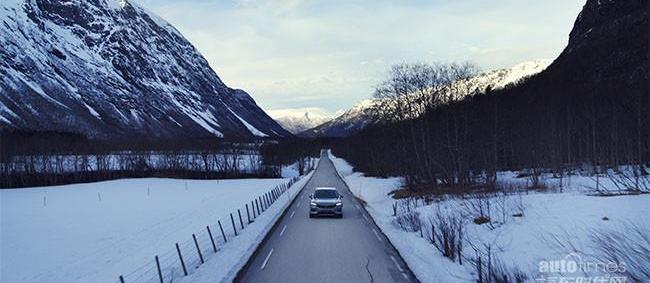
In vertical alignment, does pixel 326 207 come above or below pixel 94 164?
below

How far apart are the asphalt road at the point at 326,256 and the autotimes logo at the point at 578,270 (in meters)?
3.11

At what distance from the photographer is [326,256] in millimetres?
16578

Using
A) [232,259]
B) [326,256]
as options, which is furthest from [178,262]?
[326,256]

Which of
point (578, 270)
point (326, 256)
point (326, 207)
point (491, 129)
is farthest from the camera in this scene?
point (491, 129)

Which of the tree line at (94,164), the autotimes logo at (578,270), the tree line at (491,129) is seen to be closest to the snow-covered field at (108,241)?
the autotimes logo at (578,270)

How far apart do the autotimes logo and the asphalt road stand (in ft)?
10.2

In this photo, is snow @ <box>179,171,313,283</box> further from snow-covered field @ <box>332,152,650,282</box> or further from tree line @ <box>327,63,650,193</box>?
tree line @ <box>327,63,650,193</box>

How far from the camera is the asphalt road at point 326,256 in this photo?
13625 millimetres

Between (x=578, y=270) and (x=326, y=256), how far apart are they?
290 inches

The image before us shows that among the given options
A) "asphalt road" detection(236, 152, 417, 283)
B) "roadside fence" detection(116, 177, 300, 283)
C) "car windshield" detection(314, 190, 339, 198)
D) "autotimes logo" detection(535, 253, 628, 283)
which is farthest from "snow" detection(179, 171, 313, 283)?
"autotimes logo" detection(535, 253, 628, 283)

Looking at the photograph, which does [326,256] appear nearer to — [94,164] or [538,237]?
→ [538,237]

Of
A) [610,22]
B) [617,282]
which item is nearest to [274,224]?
[617,282]

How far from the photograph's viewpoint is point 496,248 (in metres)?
15.3

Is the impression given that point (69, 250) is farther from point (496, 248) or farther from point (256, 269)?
point (496, 248)
